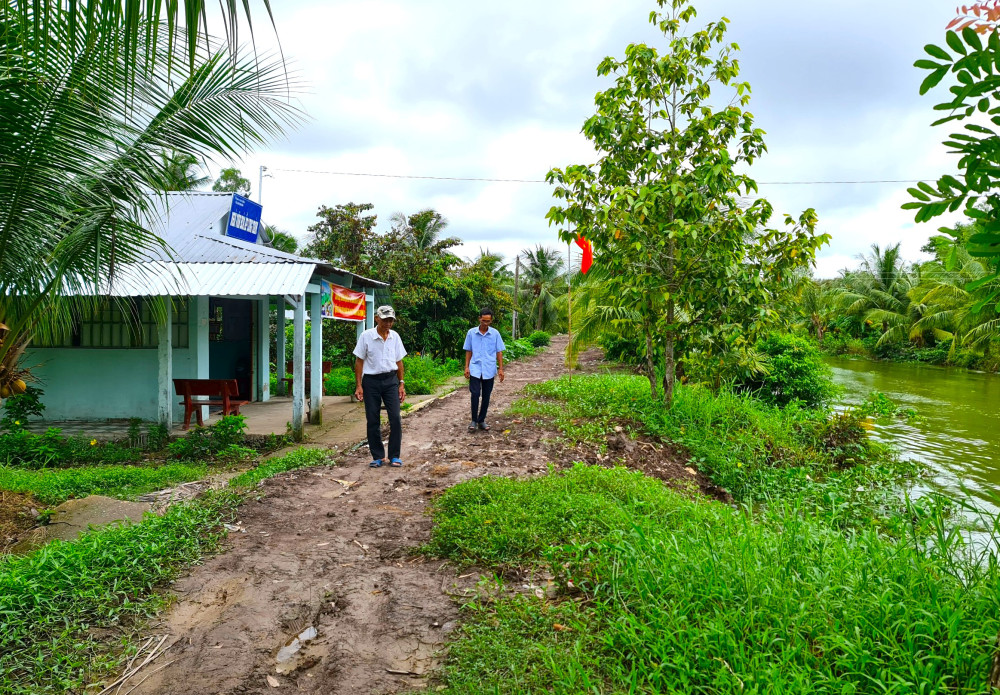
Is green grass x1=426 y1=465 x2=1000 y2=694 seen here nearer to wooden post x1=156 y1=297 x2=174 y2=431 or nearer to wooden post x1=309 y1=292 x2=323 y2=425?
wooden post x1=309 y1=292 x2=323 y2=425

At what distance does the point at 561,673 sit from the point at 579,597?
79 cm

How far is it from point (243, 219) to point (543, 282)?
31603mm

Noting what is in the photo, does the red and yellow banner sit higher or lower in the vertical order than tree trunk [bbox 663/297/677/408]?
higher

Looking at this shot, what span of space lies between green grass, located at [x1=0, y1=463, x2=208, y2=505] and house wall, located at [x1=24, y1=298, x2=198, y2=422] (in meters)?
3.19

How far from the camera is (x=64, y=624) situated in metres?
3.09

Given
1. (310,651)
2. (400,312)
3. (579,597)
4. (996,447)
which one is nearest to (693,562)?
(579,597)

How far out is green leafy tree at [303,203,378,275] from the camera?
16.6 meters

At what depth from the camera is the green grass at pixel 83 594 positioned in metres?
2.78

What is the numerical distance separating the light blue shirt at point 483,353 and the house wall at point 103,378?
15.9 ft

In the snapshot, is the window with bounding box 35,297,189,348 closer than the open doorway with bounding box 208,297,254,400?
Yes


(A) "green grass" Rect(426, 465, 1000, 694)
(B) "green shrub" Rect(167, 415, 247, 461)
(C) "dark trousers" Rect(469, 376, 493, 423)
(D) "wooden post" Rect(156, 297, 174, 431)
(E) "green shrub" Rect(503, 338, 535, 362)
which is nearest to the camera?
(A) "green grass" Rect(426, 465, 1000, 694)

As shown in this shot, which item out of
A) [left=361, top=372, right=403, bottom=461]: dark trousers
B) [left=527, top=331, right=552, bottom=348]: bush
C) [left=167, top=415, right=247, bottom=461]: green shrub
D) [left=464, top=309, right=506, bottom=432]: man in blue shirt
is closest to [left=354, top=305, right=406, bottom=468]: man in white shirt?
[left=361, top=372, right=403, bottom=461]: dark trousers

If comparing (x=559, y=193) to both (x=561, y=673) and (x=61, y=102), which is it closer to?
(x=61, y=102)

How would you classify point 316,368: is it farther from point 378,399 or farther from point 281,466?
point 378,399
